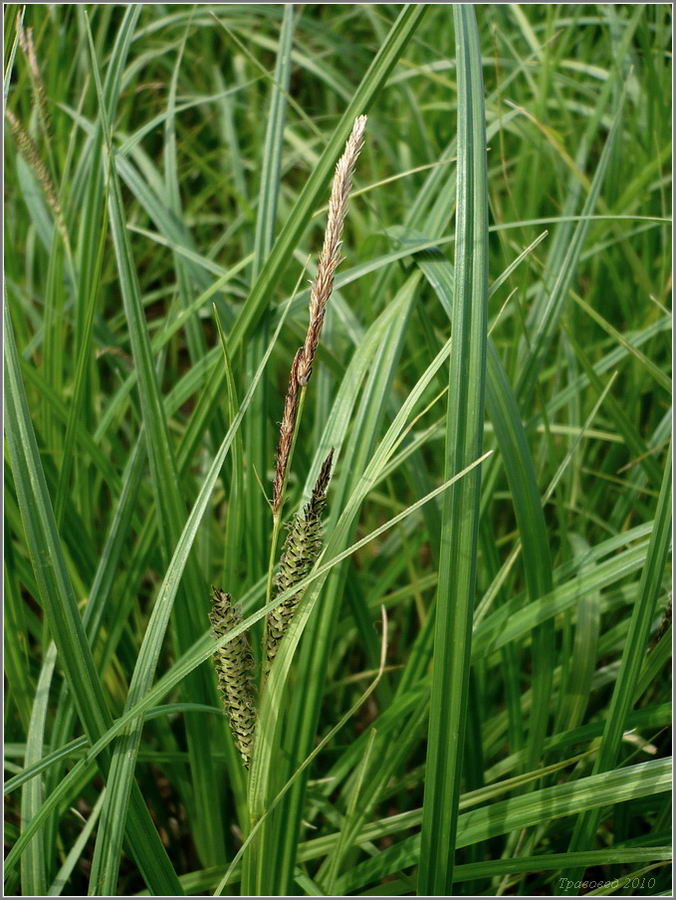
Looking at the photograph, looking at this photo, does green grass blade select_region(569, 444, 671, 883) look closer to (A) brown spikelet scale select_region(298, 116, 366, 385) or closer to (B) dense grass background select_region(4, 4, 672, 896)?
(B) dense grass background select_region(4, 4, 672, 896)

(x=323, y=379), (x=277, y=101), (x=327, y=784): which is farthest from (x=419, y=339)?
(x=327, y=784)

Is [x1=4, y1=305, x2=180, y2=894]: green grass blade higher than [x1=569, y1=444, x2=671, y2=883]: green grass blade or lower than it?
higher

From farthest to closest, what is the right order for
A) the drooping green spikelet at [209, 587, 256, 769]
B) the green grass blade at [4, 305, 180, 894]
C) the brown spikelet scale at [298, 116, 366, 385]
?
the green grass blade at [4, 305, 180, 894] → the drooping green spikelet at [209, 587, 256, 769] → the brown spikelet scale at [298, 116, 366, 385]

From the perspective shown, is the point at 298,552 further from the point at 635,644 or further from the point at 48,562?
the point at 635,644

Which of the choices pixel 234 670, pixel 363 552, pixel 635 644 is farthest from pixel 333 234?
pixel 363 552

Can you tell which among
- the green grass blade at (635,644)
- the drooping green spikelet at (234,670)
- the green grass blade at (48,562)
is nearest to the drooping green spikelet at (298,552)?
the drooping green spikelet at (234,670)

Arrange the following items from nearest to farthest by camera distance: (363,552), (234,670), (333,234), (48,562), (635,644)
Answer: (333,234) < (234,670) < (48,562) < (635,644) < (363,552)

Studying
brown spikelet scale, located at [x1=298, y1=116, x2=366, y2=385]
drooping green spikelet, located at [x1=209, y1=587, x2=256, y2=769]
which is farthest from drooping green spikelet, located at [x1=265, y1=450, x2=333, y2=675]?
brown spikelet scale, located at [x1=298, y1=116, x2=366, y2=385]
